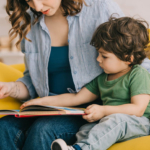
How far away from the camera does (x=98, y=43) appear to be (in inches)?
42.6

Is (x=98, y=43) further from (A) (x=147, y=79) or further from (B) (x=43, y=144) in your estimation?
(B) (x=43, y=144)

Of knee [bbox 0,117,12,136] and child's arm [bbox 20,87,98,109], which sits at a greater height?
child's arm [bbox 20,87,98,109]

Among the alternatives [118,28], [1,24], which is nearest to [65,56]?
[118,28]

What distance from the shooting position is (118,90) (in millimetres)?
1067

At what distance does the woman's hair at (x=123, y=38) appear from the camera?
1.05m

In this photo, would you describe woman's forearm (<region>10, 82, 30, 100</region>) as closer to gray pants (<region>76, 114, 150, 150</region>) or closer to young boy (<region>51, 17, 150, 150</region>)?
young boy (<region>51, 17, 150, 150</region>)

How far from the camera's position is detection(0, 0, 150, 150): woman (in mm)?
1088

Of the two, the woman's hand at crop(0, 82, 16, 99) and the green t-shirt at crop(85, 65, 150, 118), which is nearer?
the green t-shirt at crop(85, 65, 150, 118)

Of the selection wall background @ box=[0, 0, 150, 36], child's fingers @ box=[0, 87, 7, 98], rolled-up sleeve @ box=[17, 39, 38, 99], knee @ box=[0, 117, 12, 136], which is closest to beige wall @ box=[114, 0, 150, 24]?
wall background @ box=[0, 0, 150, 36]

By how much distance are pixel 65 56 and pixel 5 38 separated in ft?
7.13

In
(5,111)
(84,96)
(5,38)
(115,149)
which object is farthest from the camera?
(5,38)

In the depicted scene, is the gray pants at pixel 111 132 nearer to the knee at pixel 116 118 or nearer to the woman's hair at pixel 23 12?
the knee at pixel 116 118

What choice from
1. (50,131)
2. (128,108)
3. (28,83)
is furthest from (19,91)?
(128,108)

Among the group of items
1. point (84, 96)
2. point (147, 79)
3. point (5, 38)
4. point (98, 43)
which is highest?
point (98, 43)
